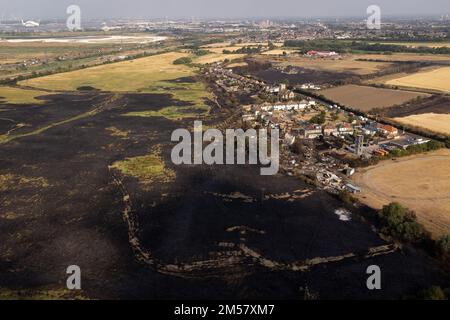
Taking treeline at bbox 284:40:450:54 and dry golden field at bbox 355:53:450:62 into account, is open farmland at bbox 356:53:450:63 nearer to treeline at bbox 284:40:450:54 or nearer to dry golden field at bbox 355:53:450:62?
dry golden field at bbox 355:53:450:62

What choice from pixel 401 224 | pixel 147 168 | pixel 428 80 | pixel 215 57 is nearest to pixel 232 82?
pixel 428 80

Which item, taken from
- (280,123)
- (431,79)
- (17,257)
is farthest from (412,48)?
(17,257)

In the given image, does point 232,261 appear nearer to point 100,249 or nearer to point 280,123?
point 100,249

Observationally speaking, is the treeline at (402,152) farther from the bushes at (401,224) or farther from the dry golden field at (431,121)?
the bushes at (401,224)

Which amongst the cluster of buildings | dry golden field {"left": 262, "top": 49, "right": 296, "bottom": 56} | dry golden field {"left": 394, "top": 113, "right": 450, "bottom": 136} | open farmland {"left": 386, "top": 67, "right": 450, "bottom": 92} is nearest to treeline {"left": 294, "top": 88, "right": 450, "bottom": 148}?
dry golden field {"left": 394, "top": 113, "right": 450, "bottom": 136}

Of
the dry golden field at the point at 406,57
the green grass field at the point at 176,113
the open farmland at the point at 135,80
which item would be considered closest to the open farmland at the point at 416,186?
the green grass field at the point at 176,113
